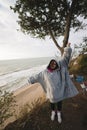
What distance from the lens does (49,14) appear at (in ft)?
53.7

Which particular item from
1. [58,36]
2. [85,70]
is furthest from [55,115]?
[58,36]

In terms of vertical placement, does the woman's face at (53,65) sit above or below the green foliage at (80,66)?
above

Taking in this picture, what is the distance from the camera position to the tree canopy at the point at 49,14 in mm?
15539

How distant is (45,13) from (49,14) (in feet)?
1.15

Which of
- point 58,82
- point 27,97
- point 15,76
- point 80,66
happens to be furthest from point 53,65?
point 15,76

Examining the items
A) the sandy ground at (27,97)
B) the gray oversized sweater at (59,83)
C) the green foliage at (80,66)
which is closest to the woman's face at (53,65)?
the gray oversized sweater at (59,83)

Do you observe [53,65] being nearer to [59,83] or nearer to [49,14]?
[59,83]

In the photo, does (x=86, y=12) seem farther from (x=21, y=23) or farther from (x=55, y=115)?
(x=55, y=115)

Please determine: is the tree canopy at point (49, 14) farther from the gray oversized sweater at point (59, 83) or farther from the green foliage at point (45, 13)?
the gray oversized sweater at point (59, 83)

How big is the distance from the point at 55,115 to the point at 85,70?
27.4 ft

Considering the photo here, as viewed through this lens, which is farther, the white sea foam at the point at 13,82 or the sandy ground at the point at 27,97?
the white sea foam at the point at 13,82

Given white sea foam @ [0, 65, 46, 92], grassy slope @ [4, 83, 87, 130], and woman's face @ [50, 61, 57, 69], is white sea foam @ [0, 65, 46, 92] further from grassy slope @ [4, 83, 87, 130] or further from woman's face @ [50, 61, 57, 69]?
woman's face @ [50, 61, 57, 69]

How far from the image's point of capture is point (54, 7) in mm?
15812

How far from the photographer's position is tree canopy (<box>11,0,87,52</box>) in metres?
15.5
